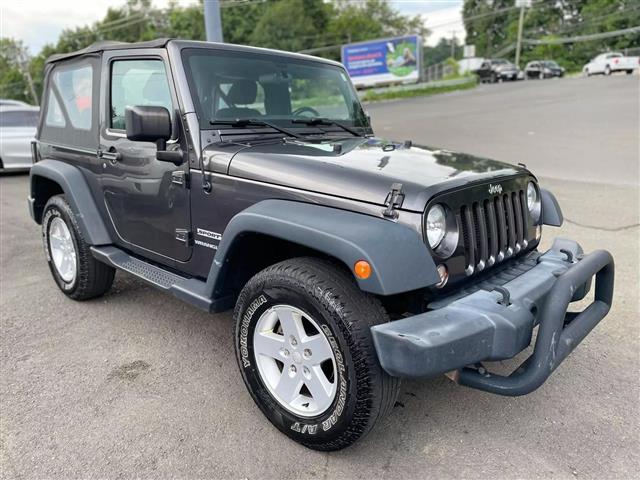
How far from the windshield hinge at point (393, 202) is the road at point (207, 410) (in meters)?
1.13

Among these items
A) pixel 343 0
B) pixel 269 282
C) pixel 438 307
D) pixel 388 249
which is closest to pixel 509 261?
pixel 438 307

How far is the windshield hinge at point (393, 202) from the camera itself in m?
2.24

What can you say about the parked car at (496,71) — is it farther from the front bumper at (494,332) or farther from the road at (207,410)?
the front bumper at (494,332)

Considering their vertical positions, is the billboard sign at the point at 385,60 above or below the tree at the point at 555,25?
below

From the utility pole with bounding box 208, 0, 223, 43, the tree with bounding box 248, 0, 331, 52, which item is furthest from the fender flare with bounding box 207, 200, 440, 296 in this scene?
the tree with bounding box 248, 0, 331, 52

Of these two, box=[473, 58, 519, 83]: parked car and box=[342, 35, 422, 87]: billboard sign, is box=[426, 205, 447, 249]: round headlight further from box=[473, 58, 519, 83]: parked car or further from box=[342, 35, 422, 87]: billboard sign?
box=[473, 58, 519, 83]: parked car

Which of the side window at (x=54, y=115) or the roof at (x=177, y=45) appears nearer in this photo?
the roof at (x=177, y=45)

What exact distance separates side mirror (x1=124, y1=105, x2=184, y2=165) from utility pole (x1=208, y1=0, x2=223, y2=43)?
5897 millimetres

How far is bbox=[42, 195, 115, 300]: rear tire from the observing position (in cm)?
396

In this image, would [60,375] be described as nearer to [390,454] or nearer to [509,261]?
[390,454]

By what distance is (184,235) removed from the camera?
124 inches

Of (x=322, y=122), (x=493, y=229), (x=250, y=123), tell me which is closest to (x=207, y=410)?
(x=250, y=123)

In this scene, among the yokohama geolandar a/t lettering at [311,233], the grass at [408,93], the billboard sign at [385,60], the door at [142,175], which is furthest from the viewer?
the billboard sign at [385,60]

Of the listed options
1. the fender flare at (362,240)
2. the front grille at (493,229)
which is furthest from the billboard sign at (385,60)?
the fender flare at (362,240)
